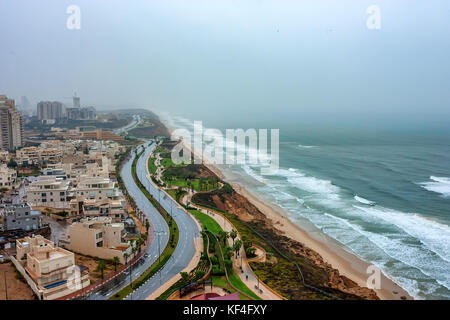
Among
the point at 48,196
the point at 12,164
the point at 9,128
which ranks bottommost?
the point at 48,196

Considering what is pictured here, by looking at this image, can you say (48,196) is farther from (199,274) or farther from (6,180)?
(199,274)

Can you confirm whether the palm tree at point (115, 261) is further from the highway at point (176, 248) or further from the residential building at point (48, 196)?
the residential building at point (48, 196)

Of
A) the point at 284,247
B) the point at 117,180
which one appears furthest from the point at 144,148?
the point at 284,247

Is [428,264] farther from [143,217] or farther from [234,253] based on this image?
[143,217]

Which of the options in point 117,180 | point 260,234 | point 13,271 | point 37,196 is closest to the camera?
point 13,271

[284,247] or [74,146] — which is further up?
[74,146]

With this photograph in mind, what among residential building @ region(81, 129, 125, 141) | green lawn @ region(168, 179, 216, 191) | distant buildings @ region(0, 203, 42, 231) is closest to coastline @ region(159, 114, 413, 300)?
green lawn @ region(168, 179, 216, 191)

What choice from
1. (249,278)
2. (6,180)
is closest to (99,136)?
(6,180)
